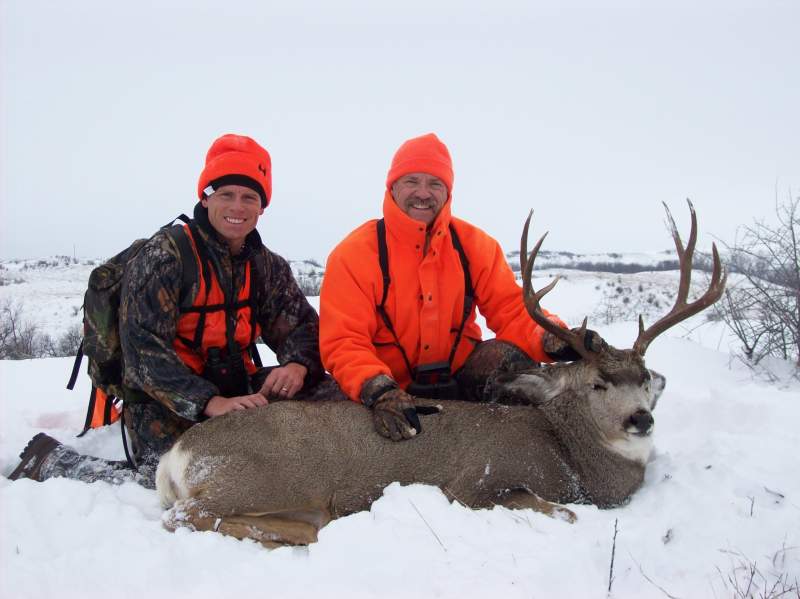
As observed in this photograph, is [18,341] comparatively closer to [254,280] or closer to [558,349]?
[254,280]

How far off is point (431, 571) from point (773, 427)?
246 cm

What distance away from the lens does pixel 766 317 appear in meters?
5.77

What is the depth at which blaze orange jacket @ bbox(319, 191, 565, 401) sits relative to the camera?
3.70 meters

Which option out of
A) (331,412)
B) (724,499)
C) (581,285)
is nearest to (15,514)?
(331,412)

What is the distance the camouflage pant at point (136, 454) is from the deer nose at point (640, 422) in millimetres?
2507

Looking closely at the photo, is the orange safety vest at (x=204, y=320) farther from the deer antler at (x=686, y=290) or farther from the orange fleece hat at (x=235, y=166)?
the deer antler at (x=686, y=290)

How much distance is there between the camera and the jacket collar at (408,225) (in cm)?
387

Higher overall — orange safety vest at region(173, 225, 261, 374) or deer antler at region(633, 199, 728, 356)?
deer antler at region(633, 199, 728, 356)

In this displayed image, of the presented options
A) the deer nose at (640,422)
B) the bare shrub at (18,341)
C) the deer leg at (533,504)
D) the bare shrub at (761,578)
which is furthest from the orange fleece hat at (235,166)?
the bare shrub at (18,341)

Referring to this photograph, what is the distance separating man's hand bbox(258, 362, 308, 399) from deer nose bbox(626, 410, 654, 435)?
1.95m

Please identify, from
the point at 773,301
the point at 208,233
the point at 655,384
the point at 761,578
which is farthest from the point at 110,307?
the point at 773,301

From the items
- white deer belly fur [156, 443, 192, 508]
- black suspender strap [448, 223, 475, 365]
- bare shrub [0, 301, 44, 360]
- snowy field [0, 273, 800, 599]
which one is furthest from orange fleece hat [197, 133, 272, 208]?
bare shrub [0, 301, 44, 360]

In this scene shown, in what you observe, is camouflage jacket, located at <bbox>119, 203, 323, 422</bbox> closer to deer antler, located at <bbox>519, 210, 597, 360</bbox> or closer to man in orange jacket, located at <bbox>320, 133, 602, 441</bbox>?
man in orange jacket, located at <bbox>320, 133, 602, 441</bbox>

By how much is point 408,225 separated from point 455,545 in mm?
2125
